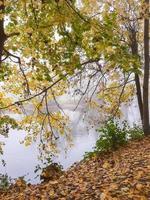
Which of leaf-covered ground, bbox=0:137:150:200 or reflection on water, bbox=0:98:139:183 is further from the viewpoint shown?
reflection on water, bbox=0:98:139:183

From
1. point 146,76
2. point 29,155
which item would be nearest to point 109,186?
point 146,76

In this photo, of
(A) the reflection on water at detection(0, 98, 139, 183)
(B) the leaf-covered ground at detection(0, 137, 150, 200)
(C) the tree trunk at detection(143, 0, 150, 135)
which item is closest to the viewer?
(B) the leaf-covered ground at detection(0, 137, 150, 200)

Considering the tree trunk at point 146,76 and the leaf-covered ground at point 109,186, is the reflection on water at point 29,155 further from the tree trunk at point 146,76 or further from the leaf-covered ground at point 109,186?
the leaf-covered ground at point 109,186

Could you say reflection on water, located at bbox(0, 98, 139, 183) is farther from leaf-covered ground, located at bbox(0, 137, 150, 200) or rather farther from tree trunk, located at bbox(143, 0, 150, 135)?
leaf-covered ground, located at bbox(0, 137, 150, 200)

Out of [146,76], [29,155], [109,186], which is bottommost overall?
[109,186]

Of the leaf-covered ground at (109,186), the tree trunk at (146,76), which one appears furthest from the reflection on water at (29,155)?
the leaf-covered ground at (109,186)

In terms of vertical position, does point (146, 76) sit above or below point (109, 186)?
above

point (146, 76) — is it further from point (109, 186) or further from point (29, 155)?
point (29, 155)

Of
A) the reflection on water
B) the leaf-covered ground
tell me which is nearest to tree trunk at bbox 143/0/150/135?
the reflection on water

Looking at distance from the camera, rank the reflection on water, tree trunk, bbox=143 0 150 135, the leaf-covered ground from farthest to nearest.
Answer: the reflection on water < tree trunk, bbox=143 0 150 135 < the leaf-covered ground

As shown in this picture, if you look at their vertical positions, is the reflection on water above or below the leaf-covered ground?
above

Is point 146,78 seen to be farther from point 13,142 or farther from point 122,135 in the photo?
point 13,142

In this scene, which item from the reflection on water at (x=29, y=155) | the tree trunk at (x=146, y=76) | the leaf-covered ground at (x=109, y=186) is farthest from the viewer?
the reflection on water at (x=29, y=155)

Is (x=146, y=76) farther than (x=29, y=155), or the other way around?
(x=29, y=155)
